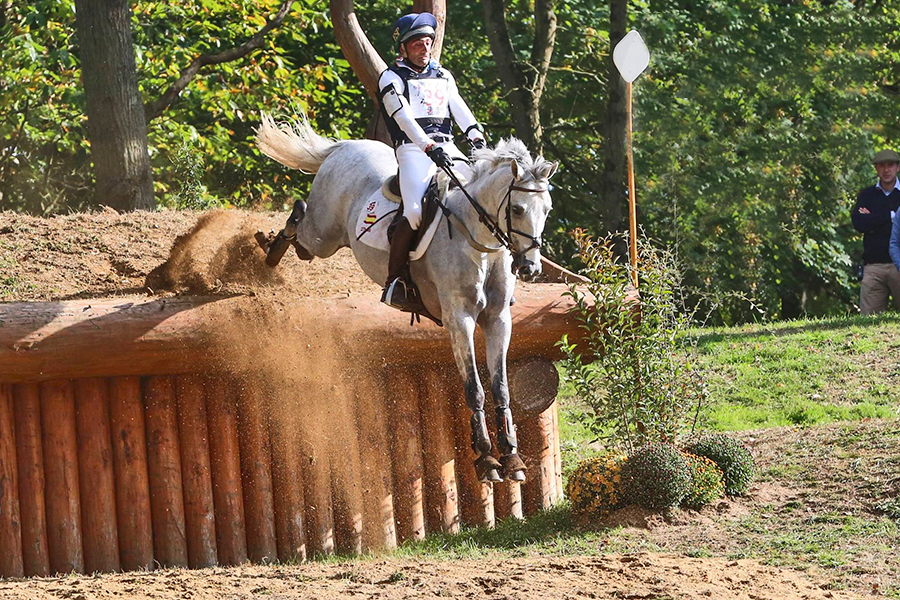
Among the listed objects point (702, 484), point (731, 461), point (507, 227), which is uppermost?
point (507, 227)

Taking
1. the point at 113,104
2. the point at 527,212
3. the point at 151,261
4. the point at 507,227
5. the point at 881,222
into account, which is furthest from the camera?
the point at 881,222

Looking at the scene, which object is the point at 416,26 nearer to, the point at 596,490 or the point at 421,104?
the point at 421,104

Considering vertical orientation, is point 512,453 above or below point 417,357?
below

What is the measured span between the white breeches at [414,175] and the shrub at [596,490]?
8.77ft

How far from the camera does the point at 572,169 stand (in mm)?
22688

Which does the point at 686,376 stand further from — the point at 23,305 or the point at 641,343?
the point at 23,305

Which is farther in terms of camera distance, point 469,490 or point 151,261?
point 151,261

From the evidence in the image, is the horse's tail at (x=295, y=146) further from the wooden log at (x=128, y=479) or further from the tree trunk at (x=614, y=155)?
the tree trunk at (x=614, y=155)

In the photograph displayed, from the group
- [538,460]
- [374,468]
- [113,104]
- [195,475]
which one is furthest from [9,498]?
[113,104]

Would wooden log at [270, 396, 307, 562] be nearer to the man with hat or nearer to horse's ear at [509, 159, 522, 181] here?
horse's ear at [509, 159, 522, 181]

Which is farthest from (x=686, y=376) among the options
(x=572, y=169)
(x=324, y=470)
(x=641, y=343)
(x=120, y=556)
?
(x=572, y=169)

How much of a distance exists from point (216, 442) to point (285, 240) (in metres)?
1.80

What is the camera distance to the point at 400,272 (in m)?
8.55

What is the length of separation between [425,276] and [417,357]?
1379mm
